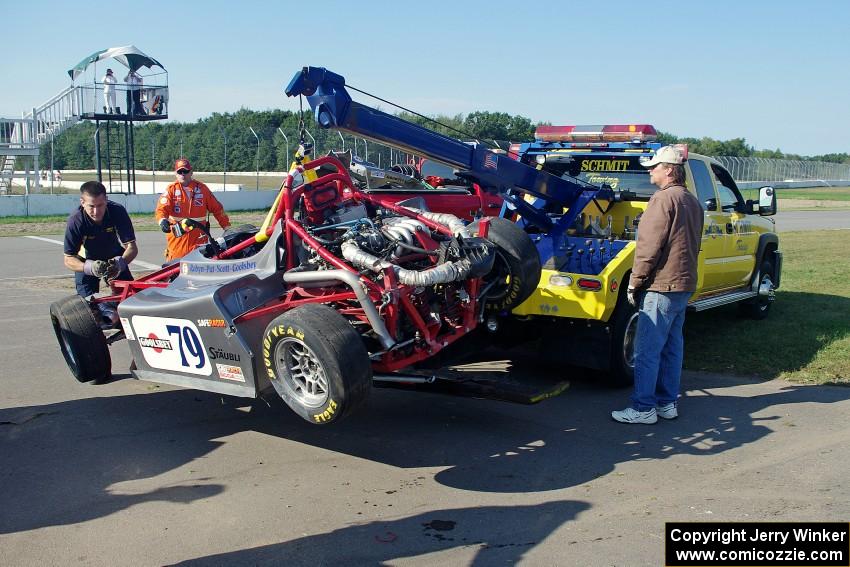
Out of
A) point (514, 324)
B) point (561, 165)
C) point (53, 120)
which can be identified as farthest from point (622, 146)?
point (53, 120)

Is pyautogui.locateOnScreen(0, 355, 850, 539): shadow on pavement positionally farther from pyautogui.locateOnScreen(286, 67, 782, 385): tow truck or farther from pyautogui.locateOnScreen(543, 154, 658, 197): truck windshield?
pyautogui.locateOnScreen(543, 154, 658, 197): truck windshield

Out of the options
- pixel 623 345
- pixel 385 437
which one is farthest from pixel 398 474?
pixel 623 345

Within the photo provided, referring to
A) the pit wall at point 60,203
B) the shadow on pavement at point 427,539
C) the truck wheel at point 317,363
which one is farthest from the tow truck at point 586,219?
the pit wall at point 60,203

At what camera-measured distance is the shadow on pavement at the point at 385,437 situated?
15.6 feet

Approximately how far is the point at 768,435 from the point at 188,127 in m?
33.8

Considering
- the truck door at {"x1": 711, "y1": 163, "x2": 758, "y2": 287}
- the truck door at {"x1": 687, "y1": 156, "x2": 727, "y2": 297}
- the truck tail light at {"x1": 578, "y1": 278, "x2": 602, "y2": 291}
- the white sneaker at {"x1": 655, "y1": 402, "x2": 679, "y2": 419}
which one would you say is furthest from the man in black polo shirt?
the truck door at {"x1": 711, "y1": 163, "x2": 758, "y2": 287}

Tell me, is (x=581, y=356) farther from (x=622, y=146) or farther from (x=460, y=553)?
(x=460, y=553)

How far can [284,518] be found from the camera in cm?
432

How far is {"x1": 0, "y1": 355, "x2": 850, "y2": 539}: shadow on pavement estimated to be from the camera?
4.76m

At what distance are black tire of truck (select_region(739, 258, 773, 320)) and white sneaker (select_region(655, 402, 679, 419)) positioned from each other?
4020mm

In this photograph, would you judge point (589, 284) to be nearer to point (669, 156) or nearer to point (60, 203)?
point (669, 156)

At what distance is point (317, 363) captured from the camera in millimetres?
4727

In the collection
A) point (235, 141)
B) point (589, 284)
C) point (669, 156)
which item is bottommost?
point (589, 284)

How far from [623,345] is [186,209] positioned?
5.06 meters
